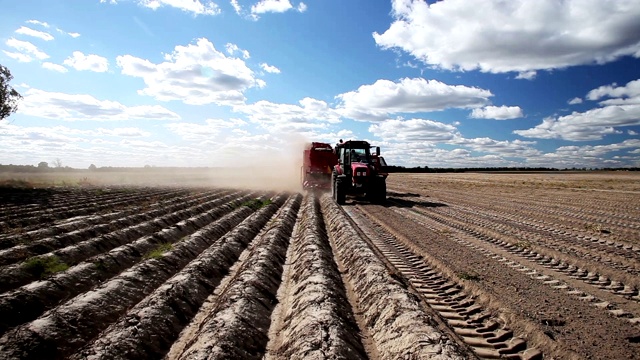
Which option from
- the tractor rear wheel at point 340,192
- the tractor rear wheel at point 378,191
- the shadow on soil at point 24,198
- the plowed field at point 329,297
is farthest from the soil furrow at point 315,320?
the shadow on soil at point 24,198

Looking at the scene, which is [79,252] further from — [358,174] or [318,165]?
[318,165]

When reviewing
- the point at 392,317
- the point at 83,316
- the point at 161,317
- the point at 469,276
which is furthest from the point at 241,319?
the point at 469,276

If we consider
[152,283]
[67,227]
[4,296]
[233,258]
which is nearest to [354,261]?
[233,258]

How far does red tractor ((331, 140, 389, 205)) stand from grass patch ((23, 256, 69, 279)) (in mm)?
11234

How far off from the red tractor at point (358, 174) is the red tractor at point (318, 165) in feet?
16.1

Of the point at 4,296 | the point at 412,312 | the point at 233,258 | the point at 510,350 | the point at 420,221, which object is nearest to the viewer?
the point at 510,350

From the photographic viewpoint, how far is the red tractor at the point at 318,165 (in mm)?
22516

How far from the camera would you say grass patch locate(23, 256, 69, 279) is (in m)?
5.89

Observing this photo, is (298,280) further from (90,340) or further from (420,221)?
(420,221)

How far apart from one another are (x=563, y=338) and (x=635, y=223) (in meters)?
9.41

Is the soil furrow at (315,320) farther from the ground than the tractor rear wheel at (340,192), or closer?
closer

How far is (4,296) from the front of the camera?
14.7 ft

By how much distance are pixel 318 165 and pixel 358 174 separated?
23.0ft

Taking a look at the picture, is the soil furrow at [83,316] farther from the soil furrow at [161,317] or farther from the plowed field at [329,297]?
the soil furrow at [161,317]
